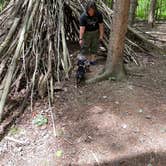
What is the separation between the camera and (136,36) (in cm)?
646

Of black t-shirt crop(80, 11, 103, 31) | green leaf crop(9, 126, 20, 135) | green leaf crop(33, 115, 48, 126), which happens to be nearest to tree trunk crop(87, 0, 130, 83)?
black t-shirt crop(80, 11, 103, 31)

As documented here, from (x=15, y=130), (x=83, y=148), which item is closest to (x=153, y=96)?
(x=83, y=148)

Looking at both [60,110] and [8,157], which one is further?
[60,110]

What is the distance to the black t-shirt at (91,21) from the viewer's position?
17.7 ft

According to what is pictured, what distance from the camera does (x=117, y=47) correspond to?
4.87 m

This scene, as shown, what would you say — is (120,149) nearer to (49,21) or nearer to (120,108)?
(120,108)

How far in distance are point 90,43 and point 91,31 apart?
211mm

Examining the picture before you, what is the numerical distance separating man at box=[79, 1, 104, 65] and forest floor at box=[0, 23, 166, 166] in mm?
930

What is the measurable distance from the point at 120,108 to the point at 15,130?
4.24ft

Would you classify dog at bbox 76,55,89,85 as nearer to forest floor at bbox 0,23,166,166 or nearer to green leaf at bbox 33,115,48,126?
forest floor at bbox 0,23,166,166

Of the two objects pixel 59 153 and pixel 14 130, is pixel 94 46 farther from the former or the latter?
pixel 59 153

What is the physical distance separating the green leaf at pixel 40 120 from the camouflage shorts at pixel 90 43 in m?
1.60

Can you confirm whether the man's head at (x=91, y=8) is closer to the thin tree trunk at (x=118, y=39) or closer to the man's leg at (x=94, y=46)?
the man's leg at (x=94, y=46)

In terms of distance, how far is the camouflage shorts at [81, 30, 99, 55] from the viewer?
18.6 feet
